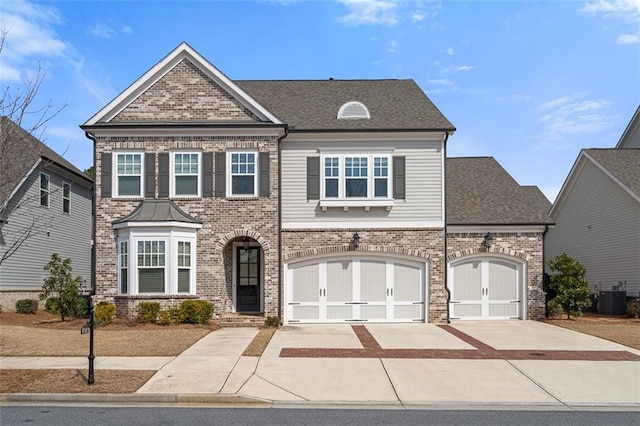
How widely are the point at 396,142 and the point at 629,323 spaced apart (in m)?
10.1

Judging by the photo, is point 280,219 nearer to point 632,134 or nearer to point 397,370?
point 397,370

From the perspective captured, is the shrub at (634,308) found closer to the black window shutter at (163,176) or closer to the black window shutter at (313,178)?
the black window shutter at (313,178)

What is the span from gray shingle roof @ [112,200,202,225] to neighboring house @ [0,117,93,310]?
4.21 m

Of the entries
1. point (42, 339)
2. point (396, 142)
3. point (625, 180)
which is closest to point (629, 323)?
point (625, 180)

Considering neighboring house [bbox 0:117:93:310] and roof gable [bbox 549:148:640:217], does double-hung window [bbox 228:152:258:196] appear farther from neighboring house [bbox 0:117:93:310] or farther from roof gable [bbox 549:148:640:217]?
roof gable [bbox 549:148:640:217]

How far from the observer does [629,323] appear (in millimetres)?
19906

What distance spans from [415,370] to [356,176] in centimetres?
926

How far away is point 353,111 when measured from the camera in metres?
20.9

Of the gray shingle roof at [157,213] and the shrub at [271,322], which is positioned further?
the shrub at [271,322]

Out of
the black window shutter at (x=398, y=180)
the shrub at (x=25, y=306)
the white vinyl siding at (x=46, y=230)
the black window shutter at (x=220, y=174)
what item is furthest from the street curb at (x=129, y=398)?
the shrub at (x=25, y=306)

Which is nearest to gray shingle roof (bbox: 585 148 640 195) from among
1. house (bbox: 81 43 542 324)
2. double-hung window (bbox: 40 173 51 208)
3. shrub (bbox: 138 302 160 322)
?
house (bbox: 81 43 542 324)

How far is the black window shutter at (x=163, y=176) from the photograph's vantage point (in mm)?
19344

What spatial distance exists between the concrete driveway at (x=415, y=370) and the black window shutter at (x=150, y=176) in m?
5.47

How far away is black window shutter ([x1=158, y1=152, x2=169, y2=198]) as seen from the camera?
63.5ft
